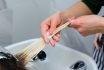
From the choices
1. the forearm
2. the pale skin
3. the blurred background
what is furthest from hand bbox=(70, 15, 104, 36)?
the blurred background

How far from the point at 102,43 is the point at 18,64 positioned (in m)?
0.47

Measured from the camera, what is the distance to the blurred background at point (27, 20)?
4.24 ft

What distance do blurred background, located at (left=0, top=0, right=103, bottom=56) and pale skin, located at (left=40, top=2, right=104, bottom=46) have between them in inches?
7.8

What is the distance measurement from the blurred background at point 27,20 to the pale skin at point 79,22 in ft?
0.65

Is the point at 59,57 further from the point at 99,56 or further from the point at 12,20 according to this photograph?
the point at 12,20

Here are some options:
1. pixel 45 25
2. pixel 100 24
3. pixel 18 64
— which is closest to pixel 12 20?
pixel 45 25

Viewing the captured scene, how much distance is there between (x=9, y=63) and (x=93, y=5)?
1.60 ft

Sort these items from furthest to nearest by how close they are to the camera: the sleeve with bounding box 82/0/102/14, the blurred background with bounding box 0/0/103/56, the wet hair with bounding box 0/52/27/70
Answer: the blurred background with bounding box 0/0/103/56 < the sleeve with bounding box 82/0/102/14 < the wet hair with bounding box 0/52/27/70

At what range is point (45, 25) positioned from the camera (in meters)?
1.05

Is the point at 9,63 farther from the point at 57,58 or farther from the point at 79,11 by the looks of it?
the point at 79,11

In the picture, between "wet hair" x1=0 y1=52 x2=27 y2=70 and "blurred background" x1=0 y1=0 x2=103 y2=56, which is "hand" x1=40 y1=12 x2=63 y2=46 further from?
"blurred background" x1=0 y1=0 x2=103 y2=56

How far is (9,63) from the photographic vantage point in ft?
2.80

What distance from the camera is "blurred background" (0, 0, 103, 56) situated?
1292mm

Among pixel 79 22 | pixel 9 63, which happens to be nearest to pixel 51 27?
pixel 79 22
